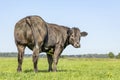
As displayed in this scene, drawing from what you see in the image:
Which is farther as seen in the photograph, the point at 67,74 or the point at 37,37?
the point at 37,37

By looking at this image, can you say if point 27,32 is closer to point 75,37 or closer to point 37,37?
point 37,37

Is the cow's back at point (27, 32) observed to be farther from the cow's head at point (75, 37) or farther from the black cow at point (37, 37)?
the cow's head at point (75, 37)

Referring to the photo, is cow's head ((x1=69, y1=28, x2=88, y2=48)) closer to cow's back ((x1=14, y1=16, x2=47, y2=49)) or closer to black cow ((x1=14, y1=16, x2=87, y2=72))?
black cow ((x1=14, y1=16, x2=87, y2=72))

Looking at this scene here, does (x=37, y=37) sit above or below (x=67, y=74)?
above

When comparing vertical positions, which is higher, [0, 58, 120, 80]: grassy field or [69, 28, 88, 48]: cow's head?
[69, 28, 88, 48]: cow's head

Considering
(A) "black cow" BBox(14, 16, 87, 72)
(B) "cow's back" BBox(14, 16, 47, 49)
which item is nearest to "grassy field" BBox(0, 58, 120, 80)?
(A) "black cow" BBox(14, 16, 87, 72)

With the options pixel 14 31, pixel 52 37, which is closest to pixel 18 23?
pixel 14 31

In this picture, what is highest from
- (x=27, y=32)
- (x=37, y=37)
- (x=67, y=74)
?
(x=27, y=32)

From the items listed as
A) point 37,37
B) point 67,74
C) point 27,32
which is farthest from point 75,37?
point 67,74

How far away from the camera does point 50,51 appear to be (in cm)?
2312

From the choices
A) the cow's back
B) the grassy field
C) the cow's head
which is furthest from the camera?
the cow's head

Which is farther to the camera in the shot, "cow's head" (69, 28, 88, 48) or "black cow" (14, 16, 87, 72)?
"cow's head" (69, 28, 88, 48)

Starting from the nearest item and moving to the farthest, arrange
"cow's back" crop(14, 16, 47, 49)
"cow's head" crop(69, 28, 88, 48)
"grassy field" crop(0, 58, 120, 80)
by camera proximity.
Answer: "grassy field" crop(0, 58, 120, 80) < "cow's back" crop(14, 16, 47, 49) < "cow's head" crop(69, 28, 88, 48)

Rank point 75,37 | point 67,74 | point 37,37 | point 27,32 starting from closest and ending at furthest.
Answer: point 67,74
point 27,32
point 37,37
point 75,37
